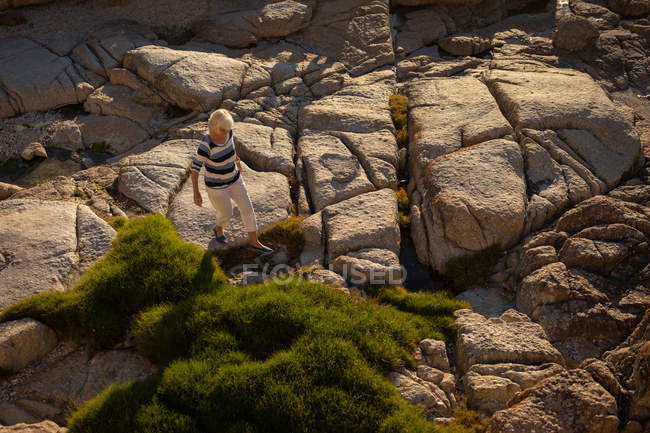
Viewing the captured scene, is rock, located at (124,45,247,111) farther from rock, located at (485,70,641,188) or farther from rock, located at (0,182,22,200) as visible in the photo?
rock, located at (485,70,641,188)

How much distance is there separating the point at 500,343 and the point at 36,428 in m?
7.94

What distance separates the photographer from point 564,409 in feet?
27.2

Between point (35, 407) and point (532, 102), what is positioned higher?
point (532, 102)

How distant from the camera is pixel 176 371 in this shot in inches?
357

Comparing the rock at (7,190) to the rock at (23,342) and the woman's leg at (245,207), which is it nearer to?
the rock at (23,342)

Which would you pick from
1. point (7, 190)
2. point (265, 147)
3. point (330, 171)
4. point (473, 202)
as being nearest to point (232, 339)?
point (330, 171)

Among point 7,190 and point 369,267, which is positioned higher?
point 7,190

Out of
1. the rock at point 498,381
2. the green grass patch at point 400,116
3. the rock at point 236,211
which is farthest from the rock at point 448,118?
the rock at point 498,381

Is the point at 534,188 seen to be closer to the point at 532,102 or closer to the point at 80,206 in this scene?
the point at 532,102

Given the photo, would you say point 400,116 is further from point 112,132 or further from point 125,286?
point 125,286

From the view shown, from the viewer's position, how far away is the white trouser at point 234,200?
1098 cm

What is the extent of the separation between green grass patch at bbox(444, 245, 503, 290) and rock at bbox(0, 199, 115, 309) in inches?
293

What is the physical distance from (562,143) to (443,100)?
3.51m

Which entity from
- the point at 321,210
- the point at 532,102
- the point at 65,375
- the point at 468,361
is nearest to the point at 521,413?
the point at 468,361
